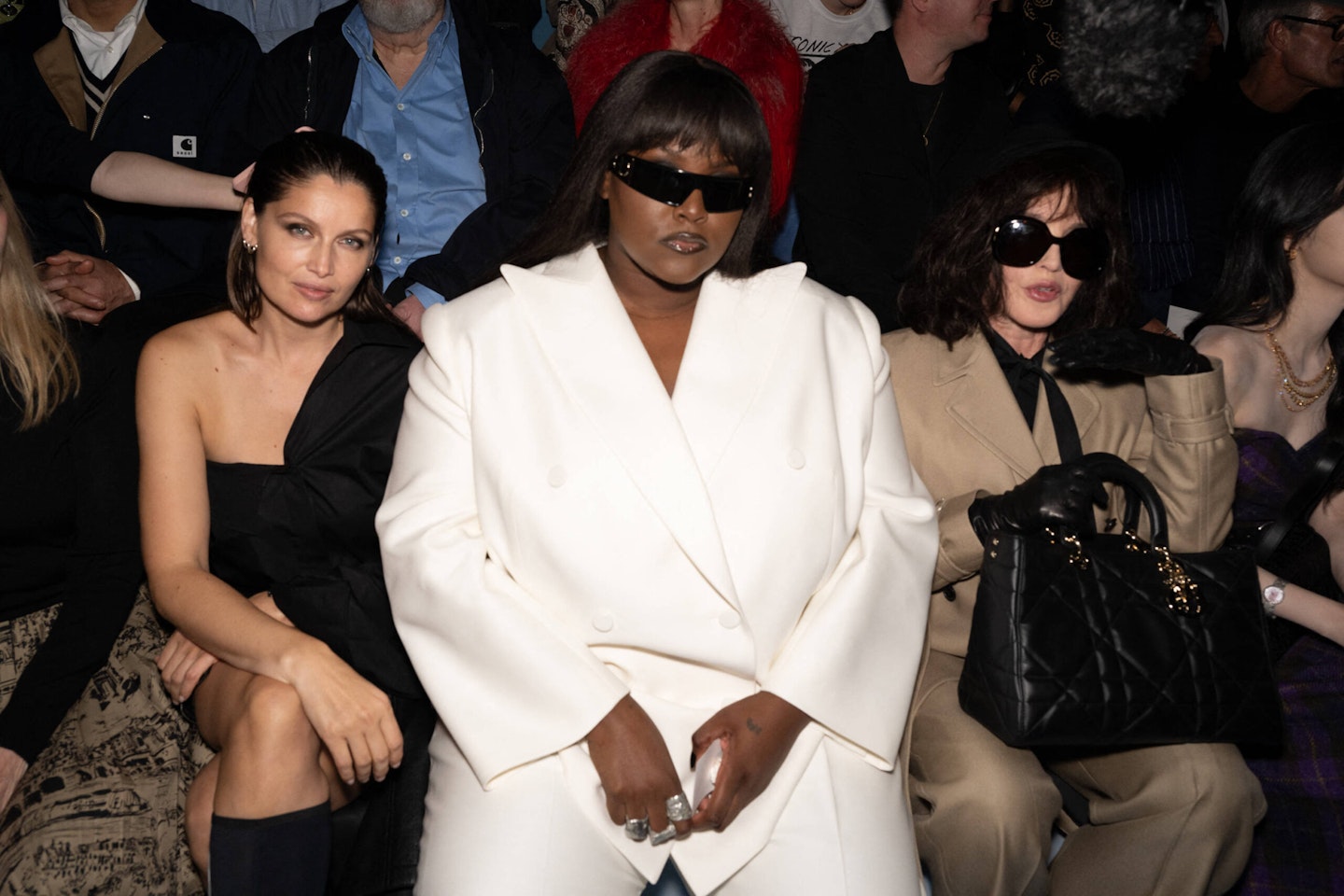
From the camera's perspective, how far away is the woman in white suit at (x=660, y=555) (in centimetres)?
244

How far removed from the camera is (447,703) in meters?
2.55

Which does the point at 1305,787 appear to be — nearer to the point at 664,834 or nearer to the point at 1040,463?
the point at 1040,463

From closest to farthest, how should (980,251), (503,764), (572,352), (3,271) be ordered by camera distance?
(503,764) → (572,352) → (3,271) → (980,251)

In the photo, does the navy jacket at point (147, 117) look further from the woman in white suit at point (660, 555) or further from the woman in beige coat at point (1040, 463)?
the woman in beige coat at point (1040, 463)

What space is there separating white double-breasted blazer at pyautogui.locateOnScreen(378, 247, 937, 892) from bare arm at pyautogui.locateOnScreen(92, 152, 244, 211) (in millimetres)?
1457

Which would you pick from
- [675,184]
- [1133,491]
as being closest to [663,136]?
[675,184]

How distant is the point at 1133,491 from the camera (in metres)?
2.79

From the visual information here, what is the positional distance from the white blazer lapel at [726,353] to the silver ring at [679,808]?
679 mm

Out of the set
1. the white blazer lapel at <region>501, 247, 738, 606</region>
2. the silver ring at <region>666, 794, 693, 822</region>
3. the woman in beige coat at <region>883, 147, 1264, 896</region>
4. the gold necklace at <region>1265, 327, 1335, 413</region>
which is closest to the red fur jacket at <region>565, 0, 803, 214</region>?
the woman in beige coat at <region>883, 147, 1264, 896</region>

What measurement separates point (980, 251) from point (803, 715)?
1377 mm

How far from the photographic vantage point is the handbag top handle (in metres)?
2.70

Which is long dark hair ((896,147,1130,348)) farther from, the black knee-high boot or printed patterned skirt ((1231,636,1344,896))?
the black knee-high boot

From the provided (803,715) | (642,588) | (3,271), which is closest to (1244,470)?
(803,715)

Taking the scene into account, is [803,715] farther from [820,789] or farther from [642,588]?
[642,588]
